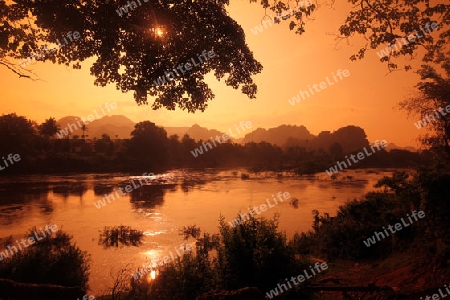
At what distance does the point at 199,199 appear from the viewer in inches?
1507

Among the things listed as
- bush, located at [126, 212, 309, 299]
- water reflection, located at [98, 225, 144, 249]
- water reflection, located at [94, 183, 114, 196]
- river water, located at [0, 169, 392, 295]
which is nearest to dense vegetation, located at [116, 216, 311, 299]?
bush, located at [126, 212, 309, 299]

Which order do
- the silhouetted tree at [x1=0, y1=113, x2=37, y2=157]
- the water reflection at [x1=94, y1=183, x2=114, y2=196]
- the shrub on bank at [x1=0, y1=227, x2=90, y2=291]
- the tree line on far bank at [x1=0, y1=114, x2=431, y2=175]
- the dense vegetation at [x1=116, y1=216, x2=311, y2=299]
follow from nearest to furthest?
1. the dense vegetation at [x1=116, y1=216, x2=311, y2=299]
2. the shrub on bank at [x1=0, y1=227, x2=90, y2=291]
3. the water reflection at [x1=94, y1=183, x2=114, y2=196]
4. the silhouetted tree at [x1=0, y1=113, x2=37, y2=157]
5. the tree line on far bank at [x1=0, y1=114, x2=431, y2=175]

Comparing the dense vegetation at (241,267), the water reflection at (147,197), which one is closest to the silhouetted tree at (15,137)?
the water reflection at (147,197)

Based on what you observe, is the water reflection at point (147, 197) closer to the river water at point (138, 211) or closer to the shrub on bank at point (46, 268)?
the river water at point (138, 211)

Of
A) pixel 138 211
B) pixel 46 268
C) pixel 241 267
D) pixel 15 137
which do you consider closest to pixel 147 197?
pixel 138 211

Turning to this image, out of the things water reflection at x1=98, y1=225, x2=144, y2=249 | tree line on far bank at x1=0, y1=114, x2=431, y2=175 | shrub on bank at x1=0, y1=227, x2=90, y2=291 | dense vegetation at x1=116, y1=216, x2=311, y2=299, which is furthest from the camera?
tree line on far bank at x1=0, y1=114, x2=431, y2=175

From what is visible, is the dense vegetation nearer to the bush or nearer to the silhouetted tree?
the bush

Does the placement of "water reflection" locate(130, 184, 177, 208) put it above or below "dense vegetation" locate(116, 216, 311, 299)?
above

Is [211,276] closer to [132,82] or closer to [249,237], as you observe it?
[249,237]

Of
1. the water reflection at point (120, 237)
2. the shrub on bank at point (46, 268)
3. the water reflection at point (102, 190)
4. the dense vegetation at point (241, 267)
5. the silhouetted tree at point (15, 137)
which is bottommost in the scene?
the dense vegetation at point (241, 267)

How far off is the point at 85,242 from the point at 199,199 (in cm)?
1916

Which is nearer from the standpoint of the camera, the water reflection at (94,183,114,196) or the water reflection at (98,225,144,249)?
the water reflection at (98,225,144,249)

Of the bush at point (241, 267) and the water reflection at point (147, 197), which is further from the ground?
the water reflection at point (147, 197)

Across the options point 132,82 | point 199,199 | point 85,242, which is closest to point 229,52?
point 132,82
